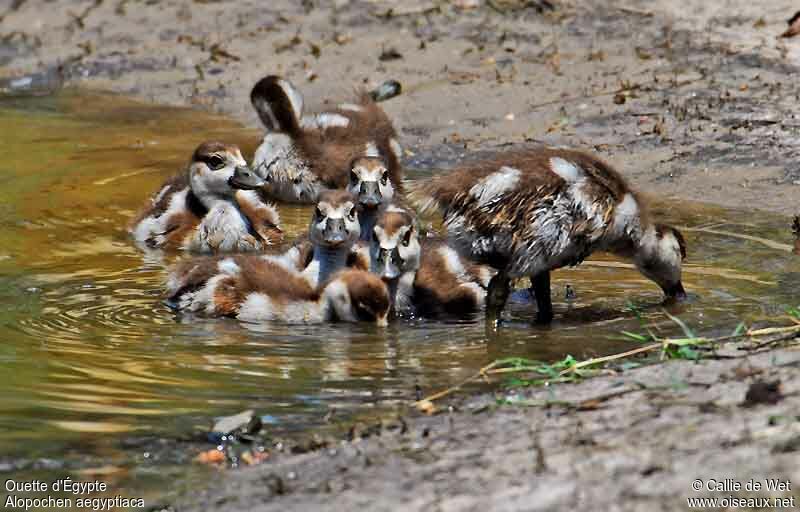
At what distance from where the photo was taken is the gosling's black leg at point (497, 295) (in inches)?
265

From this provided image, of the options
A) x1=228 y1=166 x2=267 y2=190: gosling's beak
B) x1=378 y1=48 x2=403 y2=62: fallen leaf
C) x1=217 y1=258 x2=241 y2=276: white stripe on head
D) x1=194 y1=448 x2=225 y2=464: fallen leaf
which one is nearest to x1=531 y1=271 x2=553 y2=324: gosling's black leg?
x1=217 y1=258 x2=241 y2=276: white stripe on head

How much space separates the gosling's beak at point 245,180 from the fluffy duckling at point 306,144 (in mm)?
1084

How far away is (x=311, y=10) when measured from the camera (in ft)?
44.3

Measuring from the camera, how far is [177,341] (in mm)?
6594

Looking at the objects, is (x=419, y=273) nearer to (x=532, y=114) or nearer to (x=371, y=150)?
(x=371, y=150)

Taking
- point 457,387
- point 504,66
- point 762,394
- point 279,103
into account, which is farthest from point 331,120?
point 762,394

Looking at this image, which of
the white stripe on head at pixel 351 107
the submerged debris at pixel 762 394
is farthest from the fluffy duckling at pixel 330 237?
the submerged debris at pixel 762 394

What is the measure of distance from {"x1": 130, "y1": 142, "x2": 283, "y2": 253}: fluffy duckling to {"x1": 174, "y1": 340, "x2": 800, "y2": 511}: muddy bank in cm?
383

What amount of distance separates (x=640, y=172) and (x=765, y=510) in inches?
232

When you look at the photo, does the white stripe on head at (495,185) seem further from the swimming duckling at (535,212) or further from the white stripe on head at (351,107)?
the white stripe on head at (351,107)

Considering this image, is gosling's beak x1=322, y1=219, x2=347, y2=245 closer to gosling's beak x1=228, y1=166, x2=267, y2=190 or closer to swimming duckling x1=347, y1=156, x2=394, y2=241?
swimming duckling x1=347, y1=156, x2=394, y2=241

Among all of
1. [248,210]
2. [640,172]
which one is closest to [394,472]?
[248,210]

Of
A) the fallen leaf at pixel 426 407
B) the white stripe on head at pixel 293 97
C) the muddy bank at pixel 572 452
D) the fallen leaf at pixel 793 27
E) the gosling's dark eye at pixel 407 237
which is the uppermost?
the fallen leaf at pixel 793 27

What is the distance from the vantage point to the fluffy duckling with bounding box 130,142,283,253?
869 centimetres
